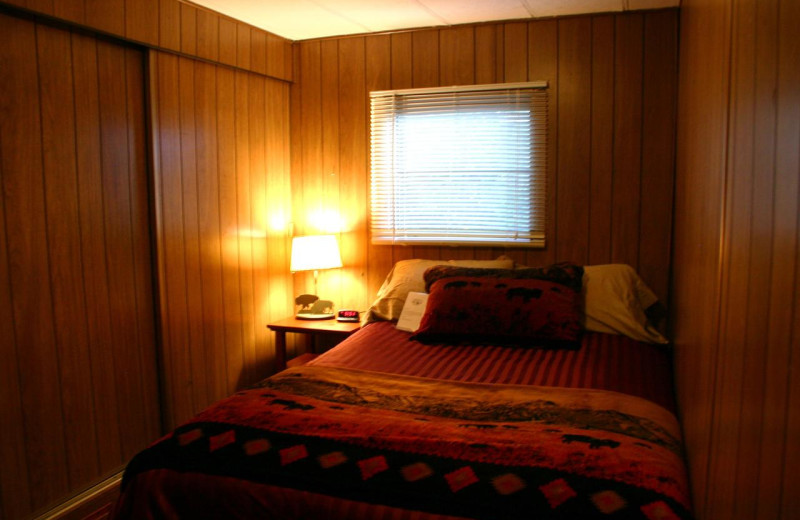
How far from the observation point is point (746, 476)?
2.66 ft

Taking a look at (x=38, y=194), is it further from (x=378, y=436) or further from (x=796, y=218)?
(x=796, y=218)

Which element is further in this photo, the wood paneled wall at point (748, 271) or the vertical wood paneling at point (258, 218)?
the vertical wood paneling at point (258, 218)

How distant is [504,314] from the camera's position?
2.56 m

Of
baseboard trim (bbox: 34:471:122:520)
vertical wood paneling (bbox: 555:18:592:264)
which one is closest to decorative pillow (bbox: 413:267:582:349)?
vertical wood paneling (bbox: 555:18:592:264)

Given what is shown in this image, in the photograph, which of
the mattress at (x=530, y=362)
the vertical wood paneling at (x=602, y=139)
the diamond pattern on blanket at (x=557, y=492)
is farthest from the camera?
the vertical wood paneling at (x=602, y=139)

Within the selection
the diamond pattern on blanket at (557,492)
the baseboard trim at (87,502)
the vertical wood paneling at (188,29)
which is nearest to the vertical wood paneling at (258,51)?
the vertical wood paneling at (188,29)

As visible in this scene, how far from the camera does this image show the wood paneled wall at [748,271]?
634 millimetres

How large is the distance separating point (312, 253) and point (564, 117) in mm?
1593

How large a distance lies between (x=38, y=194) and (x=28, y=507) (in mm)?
1190

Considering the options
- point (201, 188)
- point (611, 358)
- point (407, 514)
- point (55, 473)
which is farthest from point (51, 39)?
point (611, 358)

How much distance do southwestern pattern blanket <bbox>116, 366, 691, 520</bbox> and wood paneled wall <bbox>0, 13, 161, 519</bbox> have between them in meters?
0.95

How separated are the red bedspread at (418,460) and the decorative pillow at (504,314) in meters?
0.61

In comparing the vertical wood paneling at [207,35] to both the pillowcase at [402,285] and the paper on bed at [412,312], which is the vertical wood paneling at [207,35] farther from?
the paper on bed at [412,312]

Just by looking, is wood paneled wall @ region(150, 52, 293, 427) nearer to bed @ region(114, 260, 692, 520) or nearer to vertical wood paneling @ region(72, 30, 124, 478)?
vertical wood paneling @ region(72, 30, 124, 478)
